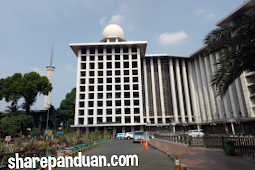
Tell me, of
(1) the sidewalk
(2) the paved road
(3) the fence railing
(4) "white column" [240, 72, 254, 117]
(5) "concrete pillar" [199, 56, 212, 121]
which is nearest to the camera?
(1) the sidewalk

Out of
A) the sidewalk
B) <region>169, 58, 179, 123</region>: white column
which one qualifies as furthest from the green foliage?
the sidewalk

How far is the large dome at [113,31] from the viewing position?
201 ft

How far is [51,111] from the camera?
198 ft

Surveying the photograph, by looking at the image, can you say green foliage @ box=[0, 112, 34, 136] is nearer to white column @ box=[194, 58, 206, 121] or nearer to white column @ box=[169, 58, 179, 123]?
white column @ box=[169, 58, 179, 123]

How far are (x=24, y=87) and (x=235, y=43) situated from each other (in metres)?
50.9

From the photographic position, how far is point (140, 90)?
51.4 meters

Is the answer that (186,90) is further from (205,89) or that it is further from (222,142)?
(222,142)

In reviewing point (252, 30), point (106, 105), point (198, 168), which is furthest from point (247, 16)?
point (106, 105)

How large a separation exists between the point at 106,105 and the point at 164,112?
19.5m

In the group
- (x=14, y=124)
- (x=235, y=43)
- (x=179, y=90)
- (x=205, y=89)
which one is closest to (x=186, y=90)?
(x=179, y=90)

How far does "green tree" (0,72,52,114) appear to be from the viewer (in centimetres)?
4603

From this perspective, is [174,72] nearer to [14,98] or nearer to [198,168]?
[14,98]

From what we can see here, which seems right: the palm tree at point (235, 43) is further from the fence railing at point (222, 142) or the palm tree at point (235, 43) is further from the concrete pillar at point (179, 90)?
the concrete pillar at point (179, 90)

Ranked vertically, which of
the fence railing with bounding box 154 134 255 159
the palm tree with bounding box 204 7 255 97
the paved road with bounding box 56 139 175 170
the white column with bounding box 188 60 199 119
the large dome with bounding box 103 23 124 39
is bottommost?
the paved road with bounding box 56 139 175 170
